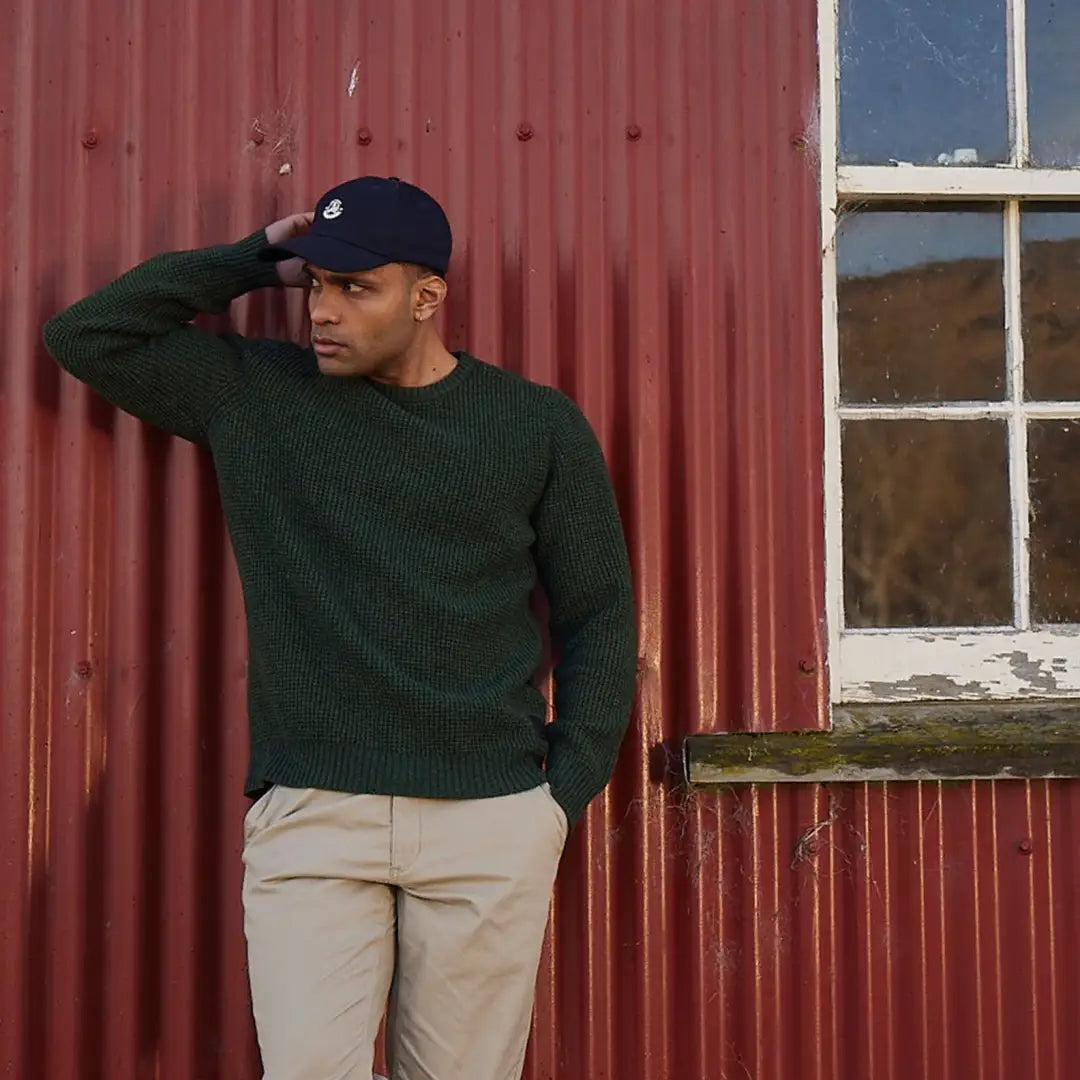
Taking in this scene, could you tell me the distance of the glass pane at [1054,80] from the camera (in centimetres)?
295

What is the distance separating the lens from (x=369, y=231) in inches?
88.4

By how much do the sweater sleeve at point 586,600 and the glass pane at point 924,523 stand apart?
0.70m

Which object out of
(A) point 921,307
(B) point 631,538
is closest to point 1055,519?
(A) point 921,307

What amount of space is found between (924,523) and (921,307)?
51 cm

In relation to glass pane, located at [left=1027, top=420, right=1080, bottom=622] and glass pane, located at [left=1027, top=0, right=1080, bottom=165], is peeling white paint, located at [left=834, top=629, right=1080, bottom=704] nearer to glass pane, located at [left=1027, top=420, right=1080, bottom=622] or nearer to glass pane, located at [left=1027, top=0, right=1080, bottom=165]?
glass pane, located at [left=1027, top=420, right=1080, bottom=622]

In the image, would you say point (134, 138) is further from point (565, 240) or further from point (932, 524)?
point (932, 524)

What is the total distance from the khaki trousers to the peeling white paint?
0.95m

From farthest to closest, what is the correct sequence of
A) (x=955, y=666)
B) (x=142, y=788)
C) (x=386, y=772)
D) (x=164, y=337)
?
(x=955, y=666) < (x=142, y=788) < (x=164, y=337) < (x=386, y=772)

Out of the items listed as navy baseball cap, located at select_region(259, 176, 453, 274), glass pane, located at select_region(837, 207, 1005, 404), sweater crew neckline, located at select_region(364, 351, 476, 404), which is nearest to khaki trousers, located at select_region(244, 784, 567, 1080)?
sweater crew neckline, located at select_region(364, 351, 476, 404)

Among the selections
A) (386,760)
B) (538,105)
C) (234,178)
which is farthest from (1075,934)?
(234,178)

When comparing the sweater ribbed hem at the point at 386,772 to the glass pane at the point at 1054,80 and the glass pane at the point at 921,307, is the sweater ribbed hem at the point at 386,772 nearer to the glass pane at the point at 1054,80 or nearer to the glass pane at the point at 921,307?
the glass pane at the point at 921,307

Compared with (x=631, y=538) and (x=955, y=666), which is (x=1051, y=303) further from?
(x=631, y=538)

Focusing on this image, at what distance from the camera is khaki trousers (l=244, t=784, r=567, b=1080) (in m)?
2.14

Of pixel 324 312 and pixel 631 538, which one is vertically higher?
pixel 324 312
